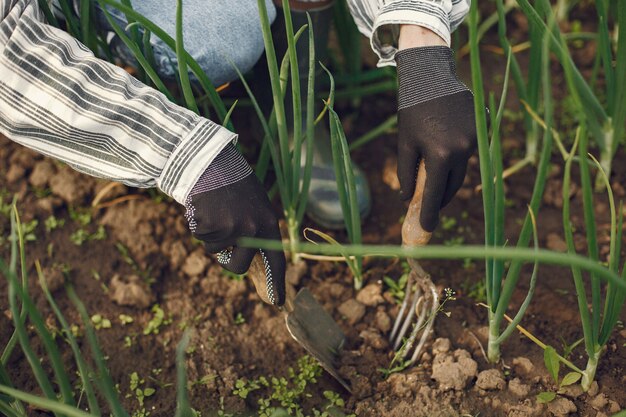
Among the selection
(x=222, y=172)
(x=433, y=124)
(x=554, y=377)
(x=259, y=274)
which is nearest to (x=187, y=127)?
(x=222, y=172)

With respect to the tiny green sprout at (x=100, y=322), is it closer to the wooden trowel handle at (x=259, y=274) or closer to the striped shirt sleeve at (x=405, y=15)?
the wooden trowel handle at (x=259, y=274)

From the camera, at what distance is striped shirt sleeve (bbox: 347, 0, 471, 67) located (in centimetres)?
133

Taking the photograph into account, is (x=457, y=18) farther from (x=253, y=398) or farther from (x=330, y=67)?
(x=253, y=398)

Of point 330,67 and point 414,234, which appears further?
point 330,67

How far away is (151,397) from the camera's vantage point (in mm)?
1420

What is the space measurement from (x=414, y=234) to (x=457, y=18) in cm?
47

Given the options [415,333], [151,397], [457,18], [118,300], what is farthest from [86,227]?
[457,18]

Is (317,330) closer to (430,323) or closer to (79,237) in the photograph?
(430,323)

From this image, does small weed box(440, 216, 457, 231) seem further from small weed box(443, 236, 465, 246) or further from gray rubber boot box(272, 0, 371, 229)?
gray rubber boot box(272, 0, 371, 229)

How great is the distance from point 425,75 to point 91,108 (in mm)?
618

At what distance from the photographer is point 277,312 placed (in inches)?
61.2

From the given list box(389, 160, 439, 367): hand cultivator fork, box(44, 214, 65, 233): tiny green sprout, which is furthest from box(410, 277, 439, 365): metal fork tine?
box(44, 214, 65, 233): tiny green sprout

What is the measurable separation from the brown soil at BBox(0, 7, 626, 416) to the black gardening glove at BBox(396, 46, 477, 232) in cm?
32

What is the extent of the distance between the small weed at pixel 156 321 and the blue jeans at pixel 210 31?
0.52 meters
